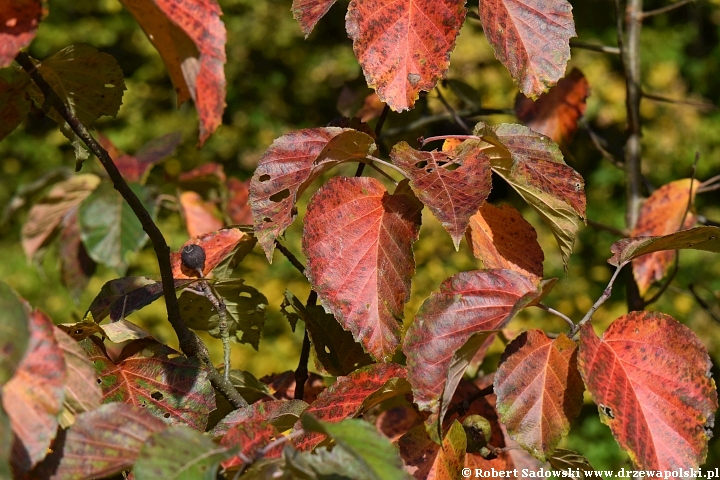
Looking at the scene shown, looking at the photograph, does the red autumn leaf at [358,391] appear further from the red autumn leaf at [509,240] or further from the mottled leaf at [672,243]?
the mottled leaf at [672,243]

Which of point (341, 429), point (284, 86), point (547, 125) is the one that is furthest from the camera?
point (284, 86)

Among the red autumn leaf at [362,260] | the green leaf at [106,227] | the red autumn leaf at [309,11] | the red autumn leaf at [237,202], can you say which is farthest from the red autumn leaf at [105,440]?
the green leaf at [106,227]

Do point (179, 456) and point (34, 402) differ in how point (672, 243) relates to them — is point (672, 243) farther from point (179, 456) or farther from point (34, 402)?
point (34, 402)

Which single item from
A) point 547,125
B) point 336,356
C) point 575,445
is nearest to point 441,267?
point 575,445

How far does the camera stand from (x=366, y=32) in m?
0.91

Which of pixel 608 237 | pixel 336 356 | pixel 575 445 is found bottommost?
pixel 575 445

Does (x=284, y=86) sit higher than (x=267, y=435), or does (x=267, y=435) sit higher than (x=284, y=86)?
(x=267, y=435)

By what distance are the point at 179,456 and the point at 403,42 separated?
0.53 m

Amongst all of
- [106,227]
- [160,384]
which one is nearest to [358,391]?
[160,384]

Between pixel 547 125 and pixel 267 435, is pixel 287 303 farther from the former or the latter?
pixel 547 125

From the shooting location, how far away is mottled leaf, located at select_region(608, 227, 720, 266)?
2.74ft

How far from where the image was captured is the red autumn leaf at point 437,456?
0.94 meters

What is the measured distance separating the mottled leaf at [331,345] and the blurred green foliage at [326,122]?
8.27 feet

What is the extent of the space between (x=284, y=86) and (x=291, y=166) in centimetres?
516
